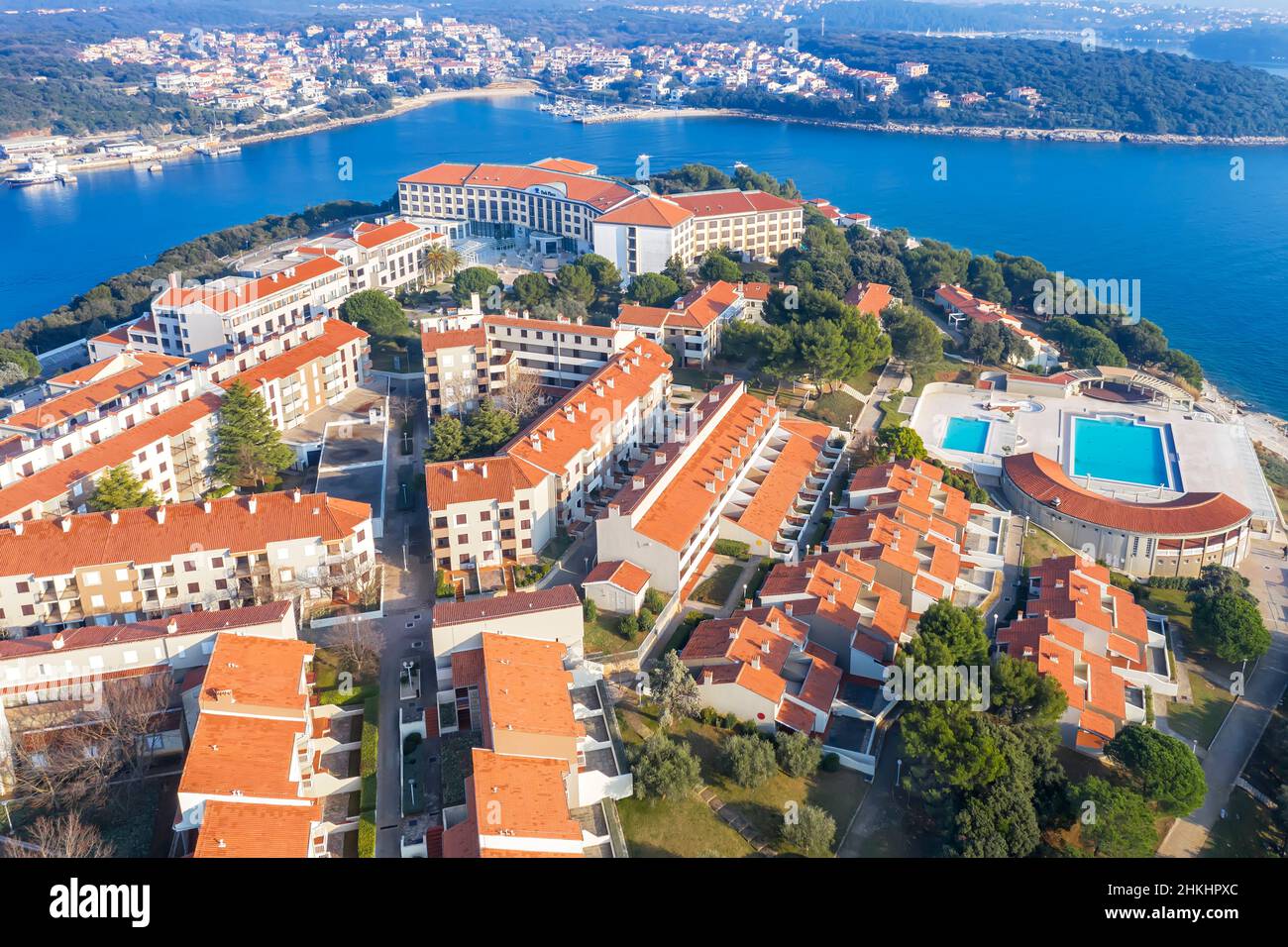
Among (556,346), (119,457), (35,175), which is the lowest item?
(119,457)

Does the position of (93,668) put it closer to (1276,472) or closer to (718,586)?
(718,586)

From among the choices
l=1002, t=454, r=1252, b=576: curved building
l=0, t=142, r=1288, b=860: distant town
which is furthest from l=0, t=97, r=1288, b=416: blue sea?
l=1002, t=454, r=1252, b=576: curved building

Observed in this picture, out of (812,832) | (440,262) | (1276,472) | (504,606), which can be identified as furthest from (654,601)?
(440,262)

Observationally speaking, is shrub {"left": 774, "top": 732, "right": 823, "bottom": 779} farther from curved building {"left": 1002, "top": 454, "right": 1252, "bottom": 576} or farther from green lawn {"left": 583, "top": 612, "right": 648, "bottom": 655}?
curved building {"left": 1002, "top": 454, "right": 1252, "bottom": 576}

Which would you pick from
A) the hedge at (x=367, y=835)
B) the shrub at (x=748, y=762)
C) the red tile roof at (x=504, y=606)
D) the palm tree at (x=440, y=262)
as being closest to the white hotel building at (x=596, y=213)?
the palm tree at (x=440, y=262)
